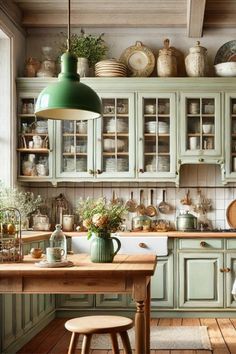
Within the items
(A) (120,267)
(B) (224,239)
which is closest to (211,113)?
(B) (224,239)

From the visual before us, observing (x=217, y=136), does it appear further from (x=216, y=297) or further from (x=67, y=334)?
(x=67, y=334)

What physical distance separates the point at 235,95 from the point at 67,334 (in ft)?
9.81

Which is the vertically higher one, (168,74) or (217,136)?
(168,74)

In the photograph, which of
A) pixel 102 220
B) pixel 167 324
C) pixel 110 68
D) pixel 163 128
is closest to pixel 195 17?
pixel 110 68

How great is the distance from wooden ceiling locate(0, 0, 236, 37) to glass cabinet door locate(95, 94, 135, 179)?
878 mm

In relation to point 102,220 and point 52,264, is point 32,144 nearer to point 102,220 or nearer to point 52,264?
point 102,220

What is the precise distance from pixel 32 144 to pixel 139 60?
4.92 ft

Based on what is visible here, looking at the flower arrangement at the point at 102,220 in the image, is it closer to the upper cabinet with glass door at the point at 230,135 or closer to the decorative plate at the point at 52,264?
the decorative plate at the point at 52,264

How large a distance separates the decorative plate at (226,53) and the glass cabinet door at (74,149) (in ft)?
5.25

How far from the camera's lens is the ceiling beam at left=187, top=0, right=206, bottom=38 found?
5844 millimetres

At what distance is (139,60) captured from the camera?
6883 mm

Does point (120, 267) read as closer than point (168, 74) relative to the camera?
Yes

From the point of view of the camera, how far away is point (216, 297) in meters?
6.29

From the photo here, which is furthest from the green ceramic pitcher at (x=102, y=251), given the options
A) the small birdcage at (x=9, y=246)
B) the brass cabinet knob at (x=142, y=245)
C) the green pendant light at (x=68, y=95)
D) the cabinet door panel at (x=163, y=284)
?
the cabinet door panel at (x=163, y=284)
